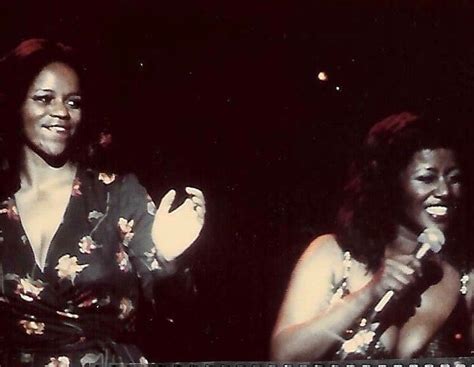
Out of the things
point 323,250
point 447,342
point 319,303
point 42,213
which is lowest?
point 447,342

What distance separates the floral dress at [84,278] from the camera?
2225 millimetres

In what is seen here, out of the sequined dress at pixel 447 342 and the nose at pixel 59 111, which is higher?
the nose at pixel 59 111

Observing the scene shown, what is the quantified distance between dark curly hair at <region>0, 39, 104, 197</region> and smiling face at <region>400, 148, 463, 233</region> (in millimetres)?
822

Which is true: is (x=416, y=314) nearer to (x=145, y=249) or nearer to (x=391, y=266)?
(x=391, y=266)

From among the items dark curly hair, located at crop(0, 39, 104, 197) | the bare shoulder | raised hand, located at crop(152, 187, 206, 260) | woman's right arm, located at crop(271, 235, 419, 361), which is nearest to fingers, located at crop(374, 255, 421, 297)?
woman's right arm, located at crop(271, 235, 419, 361)

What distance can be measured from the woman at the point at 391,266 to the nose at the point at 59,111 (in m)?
0.71

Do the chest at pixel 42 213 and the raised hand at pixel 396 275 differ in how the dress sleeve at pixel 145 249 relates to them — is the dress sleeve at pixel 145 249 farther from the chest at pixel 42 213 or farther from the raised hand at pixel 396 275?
the raised hand at pixel 396 275

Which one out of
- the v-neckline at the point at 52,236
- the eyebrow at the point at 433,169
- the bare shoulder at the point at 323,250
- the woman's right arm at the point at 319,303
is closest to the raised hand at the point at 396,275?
the woman's right arm at the point at 319,303

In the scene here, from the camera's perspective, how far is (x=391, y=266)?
2.29m

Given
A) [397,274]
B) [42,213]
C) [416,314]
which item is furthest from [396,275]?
[42,213]

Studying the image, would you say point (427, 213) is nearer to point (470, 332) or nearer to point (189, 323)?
point (470, 332)

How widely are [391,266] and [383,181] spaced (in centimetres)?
22

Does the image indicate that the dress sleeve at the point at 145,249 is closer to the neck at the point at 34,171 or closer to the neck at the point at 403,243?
the neck at the point at 34,171

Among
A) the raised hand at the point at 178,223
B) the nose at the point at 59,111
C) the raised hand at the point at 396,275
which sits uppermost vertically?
the nose at the point at 59,111
